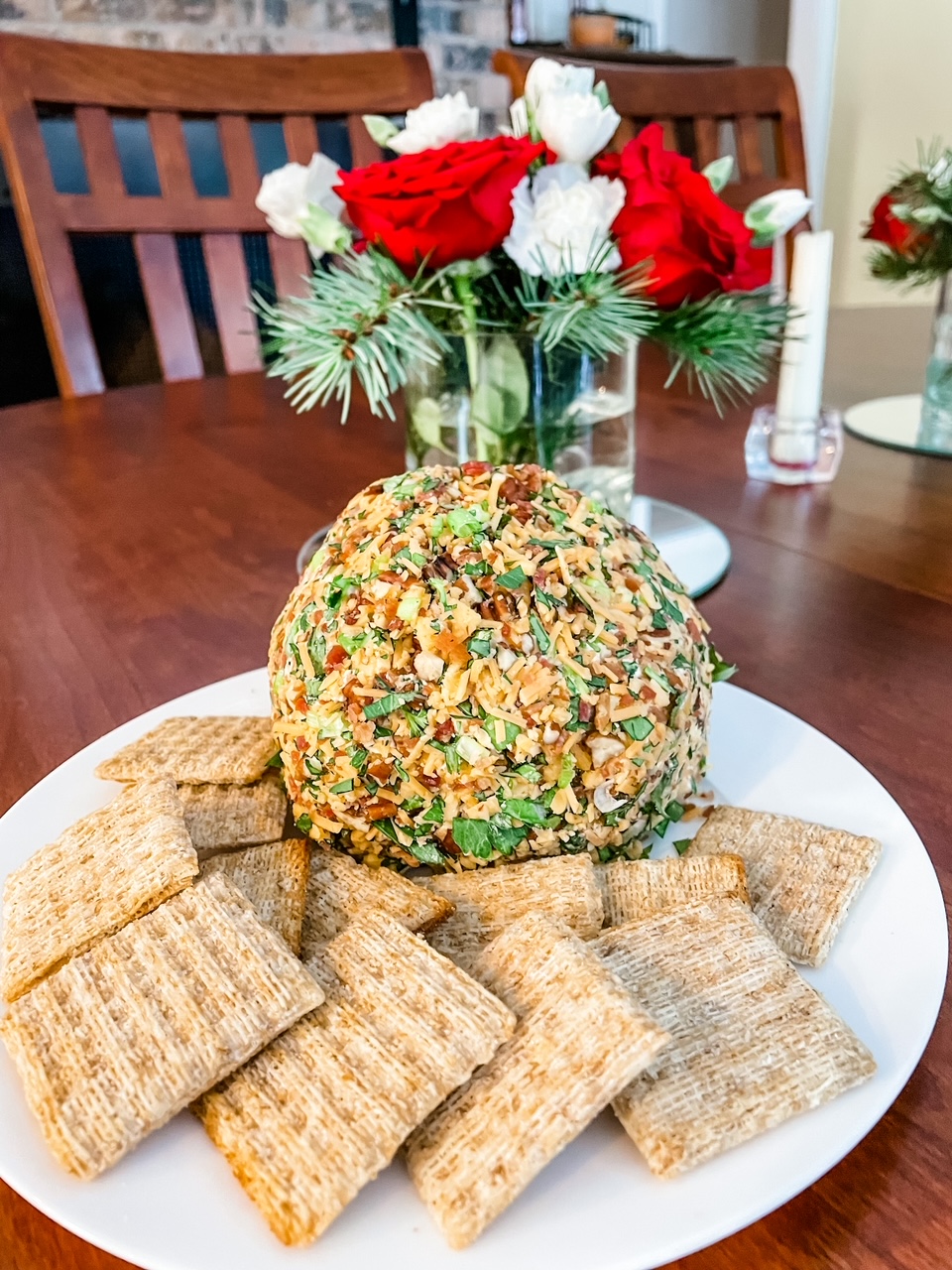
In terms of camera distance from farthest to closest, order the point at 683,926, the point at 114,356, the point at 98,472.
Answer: the point at 114,356 → the point at 98,472 → the point at 683,926

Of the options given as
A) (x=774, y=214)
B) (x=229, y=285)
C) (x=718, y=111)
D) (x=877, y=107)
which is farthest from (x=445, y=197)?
(x=877, y=107)

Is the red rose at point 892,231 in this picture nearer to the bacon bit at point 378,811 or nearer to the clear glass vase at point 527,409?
the clear glass vase at point 527,409

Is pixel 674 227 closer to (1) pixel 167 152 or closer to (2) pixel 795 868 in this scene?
(2) pixel 795 868

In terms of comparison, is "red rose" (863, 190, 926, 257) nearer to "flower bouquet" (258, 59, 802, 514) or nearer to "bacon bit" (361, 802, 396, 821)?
"flower bouquet" (258, 59, 802, 514)

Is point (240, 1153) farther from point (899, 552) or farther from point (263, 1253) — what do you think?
point (899, 552)

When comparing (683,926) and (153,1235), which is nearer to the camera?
(153,1235)

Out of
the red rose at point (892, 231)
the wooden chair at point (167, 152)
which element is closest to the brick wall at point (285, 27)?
the wooden chair at point (167, 152)

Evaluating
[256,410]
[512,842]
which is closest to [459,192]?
[512,842]
